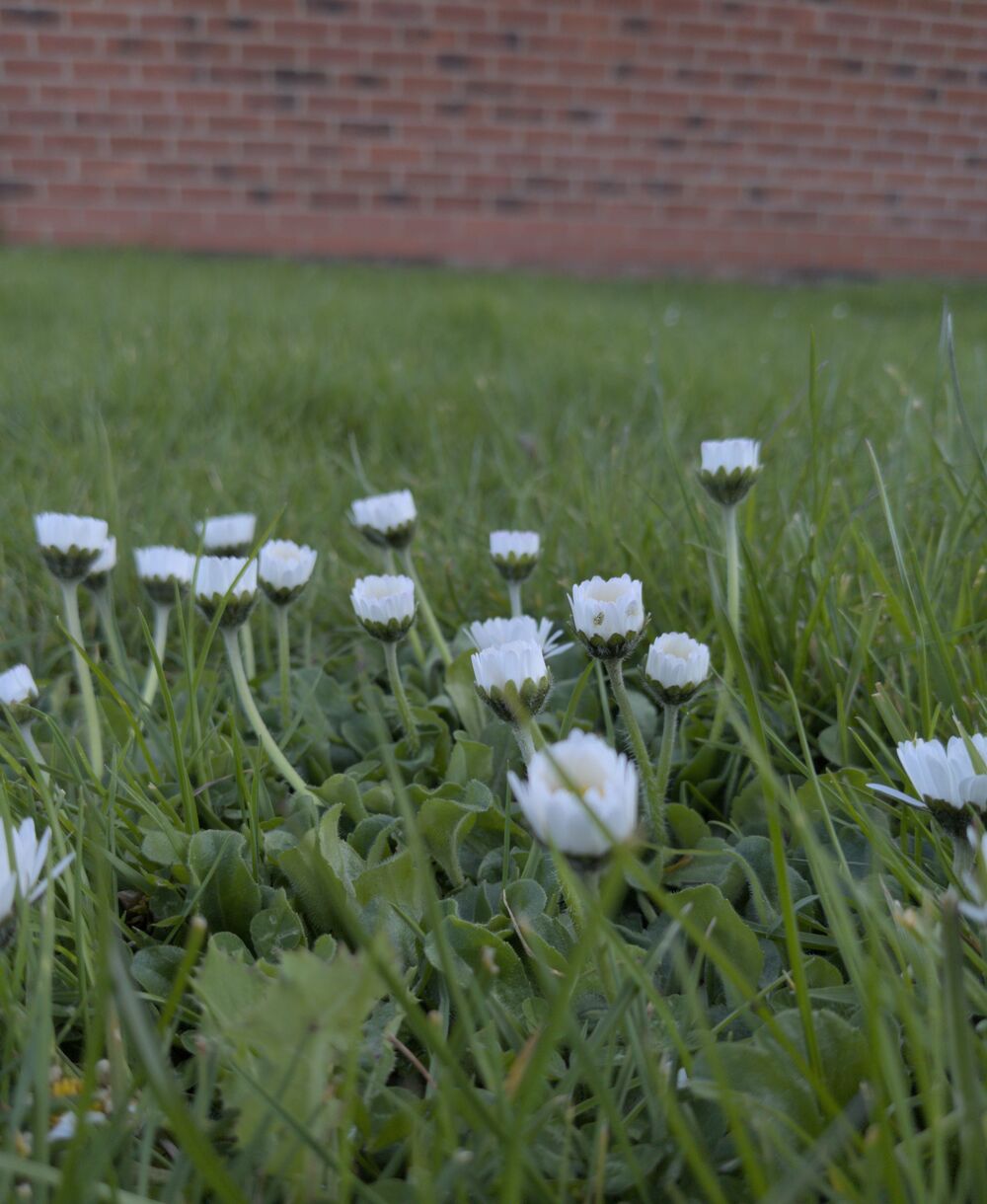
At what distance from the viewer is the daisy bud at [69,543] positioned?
87 cm

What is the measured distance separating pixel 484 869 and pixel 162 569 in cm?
42

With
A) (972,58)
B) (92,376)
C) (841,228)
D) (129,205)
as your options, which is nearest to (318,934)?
(92,376)

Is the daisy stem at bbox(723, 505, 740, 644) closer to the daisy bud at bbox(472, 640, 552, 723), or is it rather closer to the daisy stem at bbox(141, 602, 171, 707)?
the daisy bud at bbox(472, 640, 552, 723)

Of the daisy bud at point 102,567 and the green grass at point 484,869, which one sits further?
the daisy bud at point 102,567

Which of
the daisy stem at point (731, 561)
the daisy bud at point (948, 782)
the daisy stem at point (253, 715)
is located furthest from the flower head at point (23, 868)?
the daisy stem at point (731, 561)

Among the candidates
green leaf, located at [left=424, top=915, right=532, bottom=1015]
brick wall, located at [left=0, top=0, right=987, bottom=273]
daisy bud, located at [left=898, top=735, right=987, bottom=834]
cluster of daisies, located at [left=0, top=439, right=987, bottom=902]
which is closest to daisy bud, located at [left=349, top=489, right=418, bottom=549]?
cluster of daisies, located at [left=0, top=439, right=987, bottom=902]

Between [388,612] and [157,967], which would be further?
[388,612]

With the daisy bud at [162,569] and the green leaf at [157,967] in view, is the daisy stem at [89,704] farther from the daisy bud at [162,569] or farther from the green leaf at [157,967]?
the green leaf at [157,967]

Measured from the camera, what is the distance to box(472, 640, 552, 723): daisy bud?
0.64 meters

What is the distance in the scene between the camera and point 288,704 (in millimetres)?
956

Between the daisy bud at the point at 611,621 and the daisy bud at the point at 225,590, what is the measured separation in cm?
29

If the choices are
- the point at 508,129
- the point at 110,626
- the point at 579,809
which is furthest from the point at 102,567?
the point at 508,129

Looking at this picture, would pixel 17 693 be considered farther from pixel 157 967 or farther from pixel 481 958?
pixel 481 958

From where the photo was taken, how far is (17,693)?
76 centimetres
